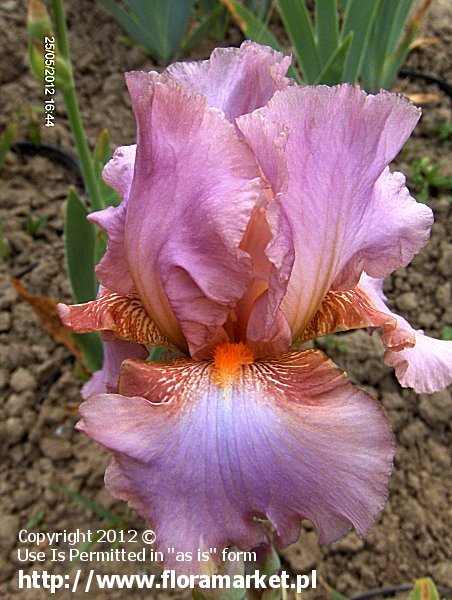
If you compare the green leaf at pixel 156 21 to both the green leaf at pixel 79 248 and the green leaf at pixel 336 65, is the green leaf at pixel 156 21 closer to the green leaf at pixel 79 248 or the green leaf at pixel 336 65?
the green leaf at pixel 336 65

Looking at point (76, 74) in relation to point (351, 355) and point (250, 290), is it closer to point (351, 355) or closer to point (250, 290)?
point (351, 355)

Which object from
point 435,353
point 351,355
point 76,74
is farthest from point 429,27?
point 435,353

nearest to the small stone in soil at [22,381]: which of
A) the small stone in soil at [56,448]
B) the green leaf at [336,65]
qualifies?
the small stone in soil at [56,448]

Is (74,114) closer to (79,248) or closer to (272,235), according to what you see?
(79,248)

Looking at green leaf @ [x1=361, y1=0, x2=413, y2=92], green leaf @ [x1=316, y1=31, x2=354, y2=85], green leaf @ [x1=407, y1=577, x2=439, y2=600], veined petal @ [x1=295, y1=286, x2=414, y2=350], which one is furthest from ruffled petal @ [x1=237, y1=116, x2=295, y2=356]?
green leaf @ [x1=361, y1=0, x2=413, y2=92]

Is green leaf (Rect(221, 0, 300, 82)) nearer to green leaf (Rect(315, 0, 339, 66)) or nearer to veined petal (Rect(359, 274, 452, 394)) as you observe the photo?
green leaf (Rect(315, 0, 339, 66))

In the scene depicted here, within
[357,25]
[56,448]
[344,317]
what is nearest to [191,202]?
[344,317]
